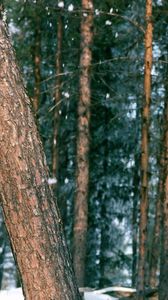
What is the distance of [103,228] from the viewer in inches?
833

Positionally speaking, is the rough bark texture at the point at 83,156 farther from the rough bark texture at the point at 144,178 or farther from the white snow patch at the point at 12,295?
the rough bark texture at the point at 144,178

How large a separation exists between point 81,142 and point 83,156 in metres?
0.32

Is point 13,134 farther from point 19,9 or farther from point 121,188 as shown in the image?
point 121,188

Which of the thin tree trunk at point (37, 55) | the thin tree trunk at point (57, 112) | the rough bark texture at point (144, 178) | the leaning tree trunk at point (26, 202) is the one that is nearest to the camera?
the leaning tree trunk at point (26, 202)

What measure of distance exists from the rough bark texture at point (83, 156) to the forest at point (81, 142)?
0.02m

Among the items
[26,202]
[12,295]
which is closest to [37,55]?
[12,295]

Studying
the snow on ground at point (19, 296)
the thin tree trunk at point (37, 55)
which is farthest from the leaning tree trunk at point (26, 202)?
the thin tree trunk at point (37, 55)

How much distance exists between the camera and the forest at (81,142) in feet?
11.1

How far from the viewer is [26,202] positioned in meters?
3.37

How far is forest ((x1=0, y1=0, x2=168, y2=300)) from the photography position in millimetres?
3389

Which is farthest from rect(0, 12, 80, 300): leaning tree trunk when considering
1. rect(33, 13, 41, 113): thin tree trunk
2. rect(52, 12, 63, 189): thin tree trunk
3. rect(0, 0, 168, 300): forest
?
rect(33, 13, 41, 113): thin tree trunk

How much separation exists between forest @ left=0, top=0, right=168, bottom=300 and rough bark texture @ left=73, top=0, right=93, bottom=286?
0.02 m

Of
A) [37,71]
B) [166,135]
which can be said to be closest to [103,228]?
[37,71]

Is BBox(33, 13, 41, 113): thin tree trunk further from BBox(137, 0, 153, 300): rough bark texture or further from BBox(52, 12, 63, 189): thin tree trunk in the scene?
BBox(137, 0, 153, 300): rough bark texture
